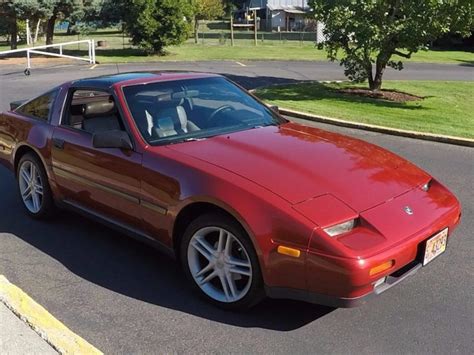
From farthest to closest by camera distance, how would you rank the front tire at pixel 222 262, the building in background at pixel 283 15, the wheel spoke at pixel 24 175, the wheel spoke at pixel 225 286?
the building in background at pixel 283 15 → the wheel spoke at pixel 24 175 → the wheel spoke at pixel 225 286 → the front tire at pixel 222 262

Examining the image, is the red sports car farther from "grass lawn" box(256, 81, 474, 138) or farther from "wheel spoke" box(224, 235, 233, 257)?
"grass lawn" box(256, 81, 474, 138)

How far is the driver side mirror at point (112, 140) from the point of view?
399cm

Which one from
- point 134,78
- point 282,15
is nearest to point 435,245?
point 134,78

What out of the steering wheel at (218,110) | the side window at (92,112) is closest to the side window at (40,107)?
the side window at (92,112)

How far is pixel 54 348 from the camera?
9.77 feet

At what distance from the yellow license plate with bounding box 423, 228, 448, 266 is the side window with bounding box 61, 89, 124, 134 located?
2.41 m

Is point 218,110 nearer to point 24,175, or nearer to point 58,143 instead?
point 58,143

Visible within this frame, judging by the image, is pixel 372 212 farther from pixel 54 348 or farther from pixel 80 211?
pixel 80 211

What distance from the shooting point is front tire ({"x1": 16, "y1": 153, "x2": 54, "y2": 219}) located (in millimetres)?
5100

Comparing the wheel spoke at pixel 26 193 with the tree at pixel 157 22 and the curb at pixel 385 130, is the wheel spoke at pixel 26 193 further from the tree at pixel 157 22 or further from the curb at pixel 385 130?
the tree at pixel 157 22

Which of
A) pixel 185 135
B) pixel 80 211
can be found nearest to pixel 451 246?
pixel 185 135

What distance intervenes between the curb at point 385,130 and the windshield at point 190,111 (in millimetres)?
5170

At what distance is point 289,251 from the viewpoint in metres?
3.09

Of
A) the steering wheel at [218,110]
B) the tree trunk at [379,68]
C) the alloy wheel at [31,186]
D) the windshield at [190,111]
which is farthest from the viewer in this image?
the tree trunk at [379,68]
